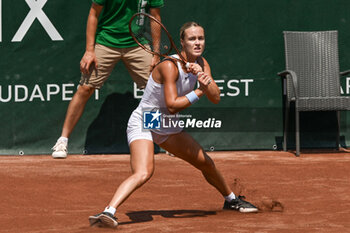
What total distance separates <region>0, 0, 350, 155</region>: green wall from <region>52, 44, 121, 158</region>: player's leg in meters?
0.58

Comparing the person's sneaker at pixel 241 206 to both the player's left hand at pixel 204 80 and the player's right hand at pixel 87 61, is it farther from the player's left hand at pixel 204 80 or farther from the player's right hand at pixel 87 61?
the player's right hand at pixel 87 61

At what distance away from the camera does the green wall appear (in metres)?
7.53

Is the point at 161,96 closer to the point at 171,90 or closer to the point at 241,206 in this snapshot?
the point at 171,90

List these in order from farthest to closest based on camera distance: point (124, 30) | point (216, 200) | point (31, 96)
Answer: point (31, 96), point (124, 30), point (216, 200)

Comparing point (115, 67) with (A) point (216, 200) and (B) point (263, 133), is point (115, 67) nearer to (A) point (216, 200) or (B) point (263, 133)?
(B) point (263, 133)

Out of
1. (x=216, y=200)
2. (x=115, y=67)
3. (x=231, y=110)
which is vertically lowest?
(x=216, y=200)

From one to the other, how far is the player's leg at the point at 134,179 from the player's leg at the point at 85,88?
2.65 meters

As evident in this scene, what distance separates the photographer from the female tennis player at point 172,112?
4.26m

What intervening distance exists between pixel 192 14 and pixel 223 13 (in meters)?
0.34

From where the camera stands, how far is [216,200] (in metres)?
5.28

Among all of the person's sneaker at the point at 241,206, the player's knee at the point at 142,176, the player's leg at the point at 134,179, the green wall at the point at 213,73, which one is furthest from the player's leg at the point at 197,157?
the green wall at the point at 213,73

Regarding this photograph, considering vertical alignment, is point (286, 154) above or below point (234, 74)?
below

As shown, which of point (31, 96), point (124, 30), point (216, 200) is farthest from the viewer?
point (31, 96)

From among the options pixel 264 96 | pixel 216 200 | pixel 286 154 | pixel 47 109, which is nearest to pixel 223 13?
pixel 264 96
